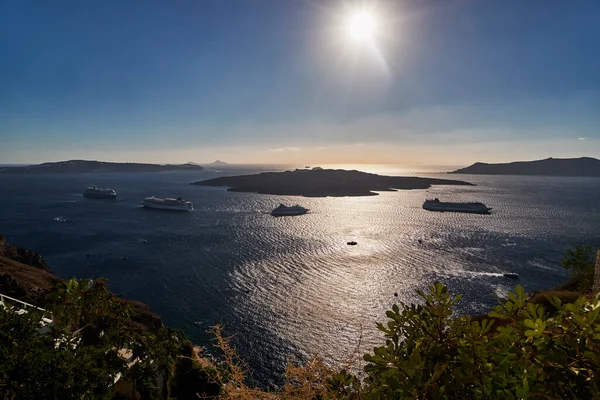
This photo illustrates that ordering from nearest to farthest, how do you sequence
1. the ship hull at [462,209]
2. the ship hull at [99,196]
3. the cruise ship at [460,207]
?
the ship hull at [462,209] < the cruise ship at [460,207] < the ship hull at [99,196]

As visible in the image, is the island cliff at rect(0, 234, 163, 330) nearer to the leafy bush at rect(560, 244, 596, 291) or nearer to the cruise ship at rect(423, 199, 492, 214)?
the leafy bush at rect(560, 244, 596, 291)

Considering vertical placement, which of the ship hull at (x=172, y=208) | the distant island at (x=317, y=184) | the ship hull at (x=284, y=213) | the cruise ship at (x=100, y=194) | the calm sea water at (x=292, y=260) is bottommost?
the calm sea water at (x=292, y=260)

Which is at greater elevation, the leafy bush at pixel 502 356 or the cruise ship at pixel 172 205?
the leafy bush at pixel 502 356

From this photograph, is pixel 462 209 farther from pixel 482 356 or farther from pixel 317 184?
pixel 482 356

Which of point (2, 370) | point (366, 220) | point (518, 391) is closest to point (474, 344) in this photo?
point (518, 391)

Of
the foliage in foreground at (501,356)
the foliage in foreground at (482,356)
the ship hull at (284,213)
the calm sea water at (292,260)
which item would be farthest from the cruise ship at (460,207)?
the foliage in foreground at (501,356)

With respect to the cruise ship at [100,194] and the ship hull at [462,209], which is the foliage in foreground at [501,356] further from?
the cruise ship at [100,194]

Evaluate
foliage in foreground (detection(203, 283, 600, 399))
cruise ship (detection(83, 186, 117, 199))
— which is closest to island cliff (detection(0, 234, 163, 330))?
foliage in foreground (detection(203, 283, 600, 399))
